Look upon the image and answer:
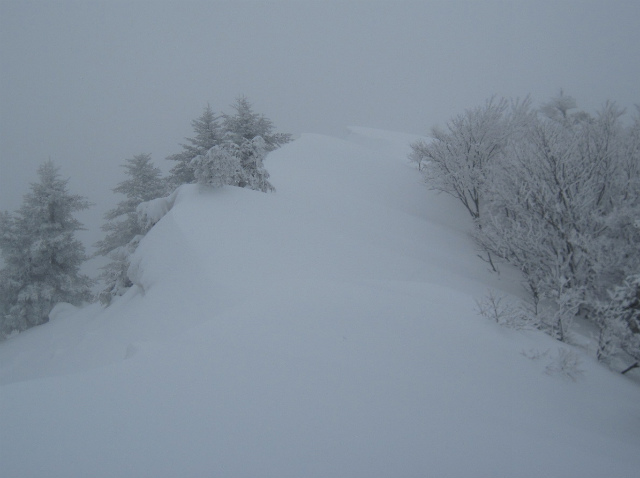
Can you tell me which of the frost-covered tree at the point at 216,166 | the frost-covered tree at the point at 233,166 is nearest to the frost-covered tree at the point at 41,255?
the frost-covered tree at the point at 216,166

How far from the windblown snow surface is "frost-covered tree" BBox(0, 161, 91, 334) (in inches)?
343

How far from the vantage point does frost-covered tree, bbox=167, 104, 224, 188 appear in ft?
57.7

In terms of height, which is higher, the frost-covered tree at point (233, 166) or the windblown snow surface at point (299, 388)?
the frost-covered tree at point (233, 166)

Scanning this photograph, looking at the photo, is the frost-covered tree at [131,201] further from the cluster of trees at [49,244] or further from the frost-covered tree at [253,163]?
the frost-covered tree at [253,163]

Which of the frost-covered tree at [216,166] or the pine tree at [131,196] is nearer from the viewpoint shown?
the frost-covered tree at [216,166]

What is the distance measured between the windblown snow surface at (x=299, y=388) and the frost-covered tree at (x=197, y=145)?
11639 millimetres

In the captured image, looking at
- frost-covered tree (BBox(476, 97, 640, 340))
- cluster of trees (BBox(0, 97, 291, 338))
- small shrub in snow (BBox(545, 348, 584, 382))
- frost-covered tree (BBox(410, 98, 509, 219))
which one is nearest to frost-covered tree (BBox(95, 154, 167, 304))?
cluster of trees (BBox(0, 97, 291, 338))

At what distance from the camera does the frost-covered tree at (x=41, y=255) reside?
13820mm

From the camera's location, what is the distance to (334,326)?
439 centimetres

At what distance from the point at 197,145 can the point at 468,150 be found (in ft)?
48.7

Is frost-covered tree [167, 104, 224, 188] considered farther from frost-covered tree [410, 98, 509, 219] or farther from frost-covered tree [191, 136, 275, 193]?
frost-covered tree [410, 98, 509, 219]

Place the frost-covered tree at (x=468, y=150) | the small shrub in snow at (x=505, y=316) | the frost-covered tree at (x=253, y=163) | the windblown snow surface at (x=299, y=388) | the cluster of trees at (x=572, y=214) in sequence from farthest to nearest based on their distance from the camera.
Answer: the frost-covered tree at (x=468, y=150)
the frost-covered tree at (x=253, y=163)
the cluster of trees at (x=572, y=214)
the small shrub in snow at (x=505, y=316)
the windblown snow surface at (x=299, y=388)

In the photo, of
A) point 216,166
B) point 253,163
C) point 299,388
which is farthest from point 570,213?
point 216,166

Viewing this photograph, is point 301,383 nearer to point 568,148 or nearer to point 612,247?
point 612,247
